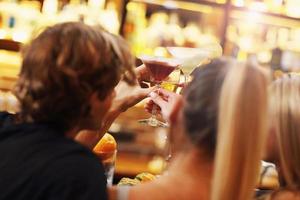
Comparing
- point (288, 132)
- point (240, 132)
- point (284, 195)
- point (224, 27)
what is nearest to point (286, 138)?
point (288, 132)

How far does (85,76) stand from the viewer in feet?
3.90

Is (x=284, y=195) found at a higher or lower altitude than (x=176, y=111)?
lower

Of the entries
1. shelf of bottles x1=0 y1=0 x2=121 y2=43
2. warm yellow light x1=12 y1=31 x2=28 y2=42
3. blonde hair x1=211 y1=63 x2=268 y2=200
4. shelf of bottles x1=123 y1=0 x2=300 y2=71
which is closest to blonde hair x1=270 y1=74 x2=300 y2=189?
blonde hair x1=211 y1=63 x2=268 y2=200

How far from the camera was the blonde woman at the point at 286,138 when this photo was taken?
52.2 inches

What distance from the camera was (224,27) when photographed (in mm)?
4680

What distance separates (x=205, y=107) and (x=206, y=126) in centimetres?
4

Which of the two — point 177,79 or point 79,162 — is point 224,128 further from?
point 177,79

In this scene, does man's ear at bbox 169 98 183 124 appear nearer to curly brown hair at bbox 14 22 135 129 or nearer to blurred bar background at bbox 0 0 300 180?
curly brown hair at bbox 14 22 135 129

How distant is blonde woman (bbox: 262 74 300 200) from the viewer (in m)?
1.33

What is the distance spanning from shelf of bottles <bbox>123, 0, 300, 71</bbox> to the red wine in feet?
8.42

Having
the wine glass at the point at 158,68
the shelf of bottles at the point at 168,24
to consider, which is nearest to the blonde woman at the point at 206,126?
the wine glass at the point at 158,68

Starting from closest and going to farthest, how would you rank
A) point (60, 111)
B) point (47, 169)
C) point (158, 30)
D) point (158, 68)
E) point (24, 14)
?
point (47, 169) → point (60, 111) → point (158, 68) → point (24, 14) → point (158, 30)

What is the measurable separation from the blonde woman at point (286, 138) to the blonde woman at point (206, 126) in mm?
197

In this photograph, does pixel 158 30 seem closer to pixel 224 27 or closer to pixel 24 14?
pixel 224 27
